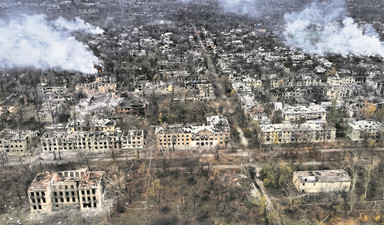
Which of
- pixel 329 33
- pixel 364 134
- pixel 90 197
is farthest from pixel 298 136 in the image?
pixel 329 33

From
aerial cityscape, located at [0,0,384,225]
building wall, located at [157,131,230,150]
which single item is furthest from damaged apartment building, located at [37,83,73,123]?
building wall, located at [157,131,230,150]

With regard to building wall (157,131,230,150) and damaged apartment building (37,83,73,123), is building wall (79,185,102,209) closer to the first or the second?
building wall (157,131,230,150)

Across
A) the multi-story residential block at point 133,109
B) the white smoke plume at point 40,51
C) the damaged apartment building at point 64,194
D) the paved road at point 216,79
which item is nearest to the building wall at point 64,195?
the damaged apartment building at point 64,194

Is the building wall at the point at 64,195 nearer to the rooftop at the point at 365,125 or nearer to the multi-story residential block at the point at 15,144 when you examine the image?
the multi-story residential block at the point at 15,144

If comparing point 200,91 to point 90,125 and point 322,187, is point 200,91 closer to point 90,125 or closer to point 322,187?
point 90,125

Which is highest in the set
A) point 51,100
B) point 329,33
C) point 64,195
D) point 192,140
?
point 329,33

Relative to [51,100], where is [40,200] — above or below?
below

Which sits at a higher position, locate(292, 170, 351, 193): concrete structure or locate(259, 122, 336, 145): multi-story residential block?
locate(259, 122, 336, 145): multi-story residential block
